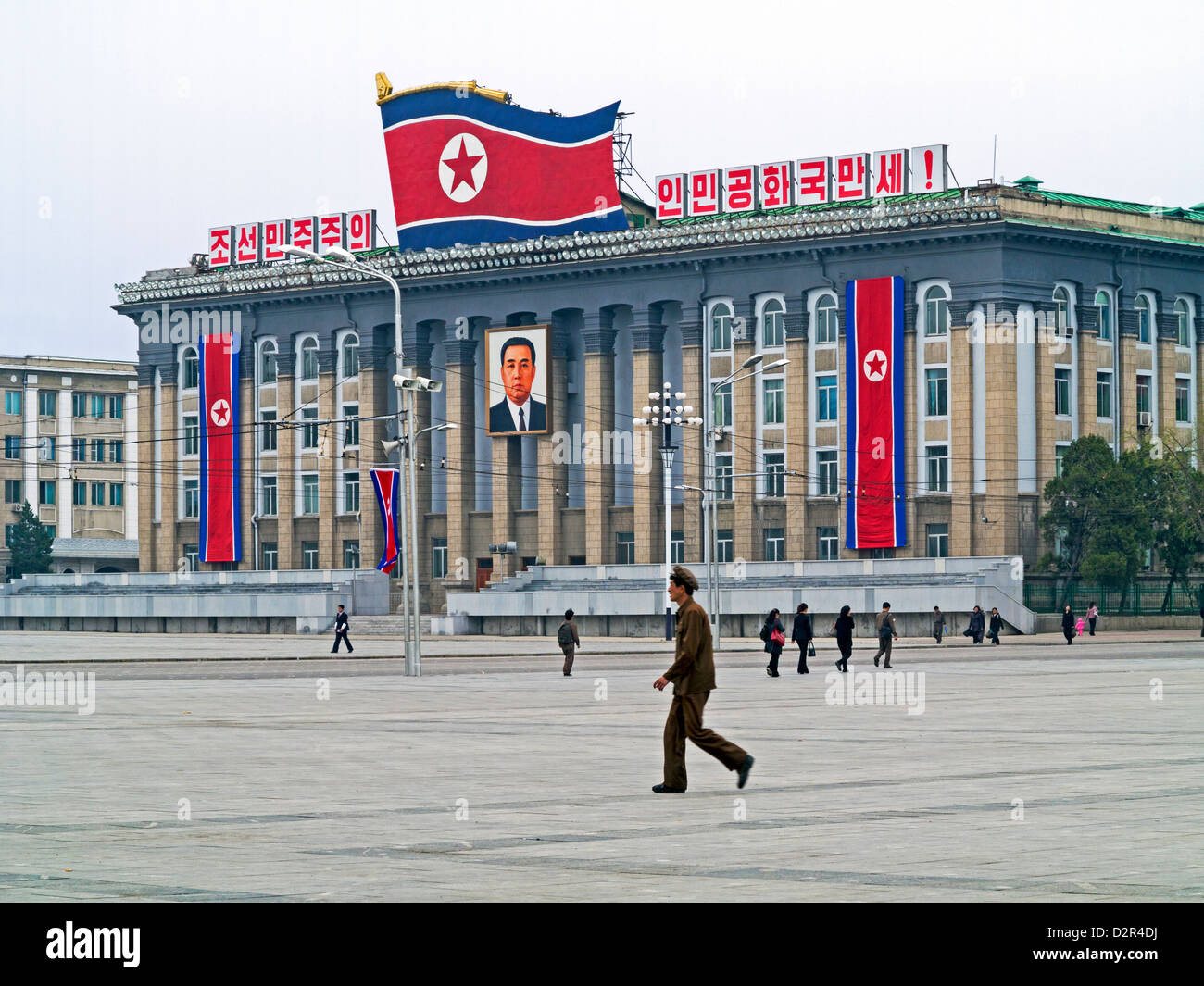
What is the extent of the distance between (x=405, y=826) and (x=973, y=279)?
2910 inches

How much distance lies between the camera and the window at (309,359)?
4178 inches

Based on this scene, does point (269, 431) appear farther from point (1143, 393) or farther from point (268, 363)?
point (1143, 393)

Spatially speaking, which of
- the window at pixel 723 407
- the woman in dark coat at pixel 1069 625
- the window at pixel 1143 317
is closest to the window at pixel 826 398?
the window at pixel 723 407

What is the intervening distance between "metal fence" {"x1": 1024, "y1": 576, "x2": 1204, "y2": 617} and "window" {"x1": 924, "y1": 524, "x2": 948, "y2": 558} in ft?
16.6

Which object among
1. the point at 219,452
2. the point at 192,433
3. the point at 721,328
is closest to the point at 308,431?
the point at 219,452

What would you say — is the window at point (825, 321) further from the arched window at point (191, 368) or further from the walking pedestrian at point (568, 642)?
the walking pedestrian at point (568, 642)

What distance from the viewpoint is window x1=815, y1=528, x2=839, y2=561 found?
89188 mm

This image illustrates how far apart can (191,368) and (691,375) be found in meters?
32.3

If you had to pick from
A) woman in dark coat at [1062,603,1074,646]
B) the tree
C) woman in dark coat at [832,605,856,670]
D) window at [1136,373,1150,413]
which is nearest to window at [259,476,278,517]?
the tree

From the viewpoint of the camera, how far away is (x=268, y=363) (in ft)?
354

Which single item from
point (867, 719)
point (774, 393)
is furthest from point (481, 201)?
point (867, 719)

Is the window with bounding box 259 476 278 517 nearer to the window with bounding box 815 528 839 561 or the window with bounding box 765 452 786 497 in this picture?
the window with bounding box 765 452 786 497

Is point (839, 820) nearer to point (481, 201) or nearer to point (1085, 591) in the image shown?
point (1085, 591)

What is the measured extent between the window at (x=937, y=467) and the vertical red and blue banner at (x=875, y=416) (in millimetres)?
1107
